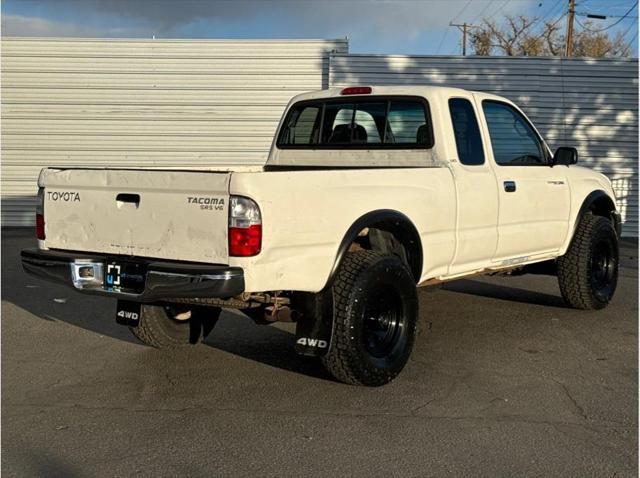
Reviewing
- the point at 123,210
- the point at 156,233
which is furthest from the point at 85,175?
the point at 156,233

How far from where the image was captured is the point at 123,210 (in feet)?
15.2

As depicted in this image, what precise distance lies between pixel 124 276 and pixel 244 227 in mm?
925

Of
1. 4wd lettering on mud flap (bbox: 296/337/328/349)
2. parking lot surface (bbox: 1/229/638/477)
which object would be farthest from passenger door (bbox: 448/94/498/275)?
4wd lettering on mud flap (bbox: 296/337/328/349)

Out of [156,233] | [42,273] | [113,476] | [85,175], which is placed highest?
[85,175]

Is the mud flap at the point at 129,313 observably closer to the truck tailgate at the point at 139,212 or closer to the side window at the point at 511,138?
the truck tailgate at the point at 139,212

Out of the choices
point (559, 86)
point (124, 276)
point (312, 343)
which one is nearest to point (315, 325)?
point (312, 343)

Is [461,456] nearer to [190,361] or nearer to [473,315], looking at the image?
[190,361]

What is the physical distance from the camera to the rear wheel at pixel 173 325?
570cm

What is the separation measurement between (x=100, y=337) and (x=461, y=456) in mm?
3690

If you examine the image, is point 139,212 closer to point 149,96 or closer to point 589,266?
point 589,266

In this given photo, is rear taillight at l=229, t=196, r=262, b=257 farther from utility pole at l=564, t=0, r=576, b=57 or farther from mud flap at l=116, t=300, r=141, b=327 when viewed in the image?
utility pole at l=564, t=0, r=576, b=57

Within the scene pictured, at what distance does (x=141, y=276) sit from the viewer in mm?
4527

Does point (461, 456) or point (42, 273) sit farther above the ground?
point (42, 273)

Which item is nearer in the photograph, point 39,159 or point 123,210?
point 123,210
